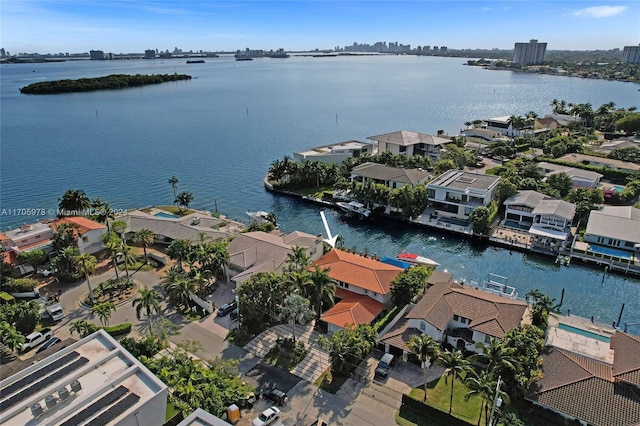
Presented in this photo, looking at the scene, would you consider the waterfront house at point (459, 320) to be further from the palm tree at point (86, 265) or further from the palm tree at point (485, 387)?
the palm tree at point (86, 265)

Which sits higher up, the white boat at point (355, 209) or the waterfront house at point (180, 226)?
the waterfront house at point (180, 226)

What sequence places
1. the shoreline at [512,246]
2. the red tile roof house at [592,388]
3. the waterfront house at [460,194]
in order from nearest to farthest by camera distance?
the red tile roof house at [592,388]
the shoreline at [512,246]
the waterfront house at [460,194]

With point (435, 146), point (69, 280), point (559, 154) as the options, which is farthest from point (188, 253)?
point (559, 154)

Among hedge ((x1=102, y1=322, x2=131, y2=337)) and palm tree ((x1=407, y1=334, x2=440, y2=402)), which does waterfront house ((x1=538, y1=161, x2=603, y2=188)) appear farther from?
hedge ((x1=102, y1=322, x2=131, y2=337))

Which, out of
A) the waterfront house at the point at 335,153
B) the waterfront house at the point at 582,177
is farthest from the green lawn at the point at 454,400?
the waterfront house at the point at 335,153

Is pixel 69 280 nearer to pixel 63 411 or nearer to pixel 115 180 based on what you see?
pixel 63 411

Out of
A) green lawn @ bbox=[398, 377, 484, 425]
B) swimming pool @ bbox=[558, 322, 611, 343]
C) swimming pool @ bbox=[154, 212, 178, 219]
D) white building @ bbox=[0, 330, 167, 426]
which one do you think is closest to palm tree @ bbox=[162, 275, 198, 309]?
white building @ bbox=[0, 330, 167, 426]
